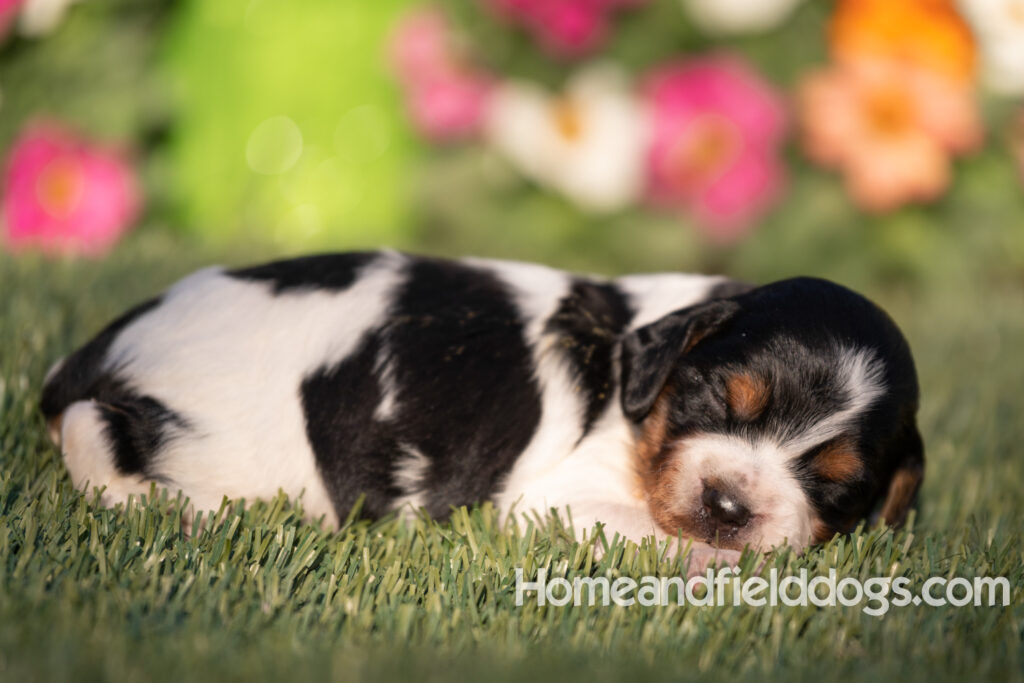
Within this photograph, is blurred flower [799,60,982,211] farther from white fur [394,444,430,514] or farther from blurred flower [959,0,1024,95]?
white fur [394,444,430,514]

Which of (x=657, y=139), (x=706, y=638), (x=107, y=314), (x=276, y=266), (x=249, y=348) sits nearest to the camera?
(x=706, y=638)

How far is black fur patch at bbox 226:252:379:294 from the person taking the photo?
3348mm

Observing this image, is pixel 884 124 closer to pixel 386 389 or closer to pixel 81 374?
pixel 386 389

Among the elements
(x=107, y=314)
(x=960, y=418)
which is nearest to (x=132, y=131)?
(x=107, y=314)

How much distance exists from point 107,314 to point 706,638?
3119mm

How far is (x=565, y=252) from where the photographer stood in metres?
7.50

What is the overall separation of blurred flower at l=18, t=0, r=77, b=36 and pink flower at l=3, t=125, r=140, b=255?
24.8 inches

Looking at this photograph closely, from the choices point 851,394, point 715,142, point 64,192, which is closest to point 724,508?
point 851,394

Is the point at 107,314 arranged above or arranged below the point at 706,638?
above

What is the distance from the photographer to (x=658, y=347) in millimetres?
3064

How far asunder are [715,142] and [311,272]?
15.4 ft

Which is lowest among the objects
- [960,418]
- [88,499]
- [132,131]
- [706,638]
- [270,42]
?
[960,418]

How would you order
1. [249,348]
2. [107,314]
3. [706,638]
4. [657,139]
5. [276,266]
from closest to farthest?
[706,638] → [249,348] → [276,266] → [107,314] → [657,139]

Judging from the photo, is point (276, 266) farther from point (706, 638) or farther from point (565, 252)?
point (565, 252)
